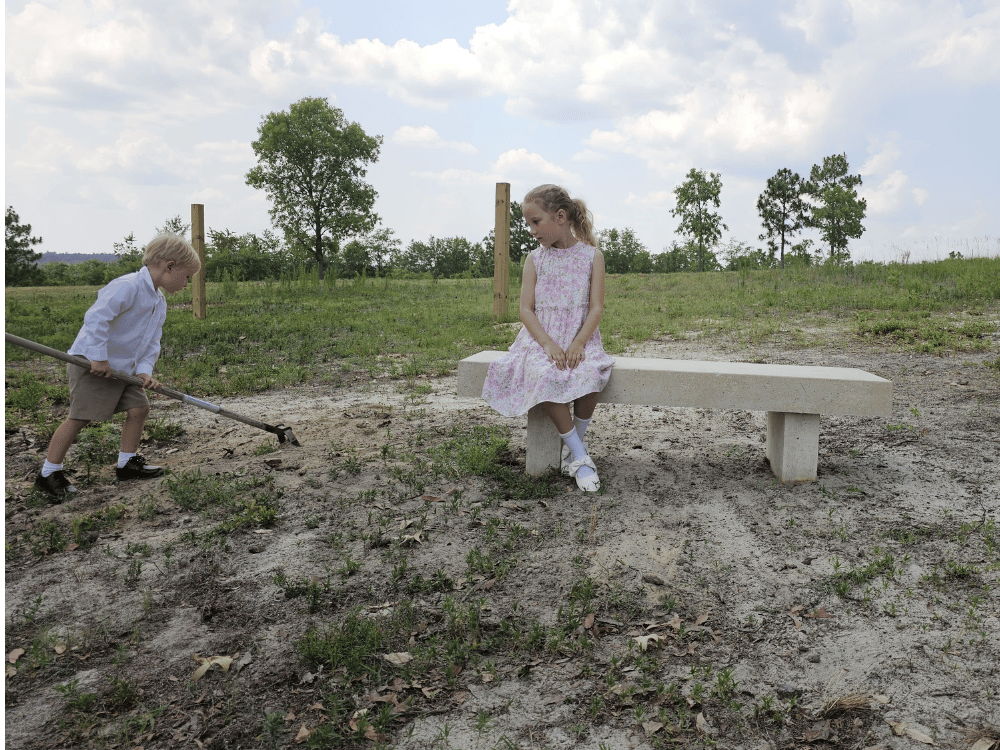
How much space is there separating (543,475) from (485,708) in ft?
6.93

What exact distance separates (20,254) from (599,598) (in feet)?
163

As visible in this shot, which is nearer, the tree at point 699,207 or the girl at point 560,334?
the girl at point 560,334

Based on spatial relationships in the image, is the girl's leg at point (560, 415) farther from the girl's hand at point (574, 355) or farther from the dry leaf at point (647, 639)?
the dry leaf at point (647, 639)

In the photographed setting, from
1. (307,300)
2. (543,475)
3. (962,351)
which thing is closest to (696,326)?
(962,351)

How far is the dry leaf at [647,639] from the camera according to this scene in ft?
9.77

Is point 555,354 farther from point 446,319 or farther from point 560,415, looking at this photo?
point 446,319

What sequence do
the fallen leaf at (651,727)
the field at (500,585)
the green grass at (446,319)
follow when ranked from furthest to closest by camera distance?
the green grass at (446,319) < the field at (500,585) < the fallen leaf at (651,727)

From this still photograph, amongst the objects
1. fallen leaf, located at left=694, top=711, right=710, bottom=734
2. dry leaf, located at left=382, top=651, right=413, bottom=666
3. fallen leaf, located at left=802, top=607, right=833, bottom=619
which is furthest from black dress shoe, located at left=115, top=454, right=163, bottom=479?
fallen leaf, located at left=802, top=607, right=833, bottom=619

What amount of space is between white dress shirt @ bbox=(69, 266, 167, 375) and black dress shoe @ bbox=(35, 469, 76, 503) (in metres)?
0.76

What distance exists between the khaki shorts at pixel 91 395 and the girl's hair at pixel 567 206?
2762 mm

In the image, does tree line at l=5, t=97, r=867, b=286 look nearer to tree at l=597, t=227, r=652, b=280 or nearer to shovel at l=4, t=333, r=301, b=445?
tree at l=597, t=227, r=652, b=280

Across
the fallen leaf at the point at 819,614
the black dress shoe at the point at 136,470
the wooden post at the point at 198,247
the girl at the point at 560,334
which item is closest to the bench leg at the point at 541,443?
the girl at the point at 560,334

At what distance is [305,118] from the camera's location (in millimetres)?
32938

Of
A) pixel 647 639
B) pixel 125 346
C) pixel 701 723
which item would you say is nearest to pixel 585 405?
pixel 647 639
